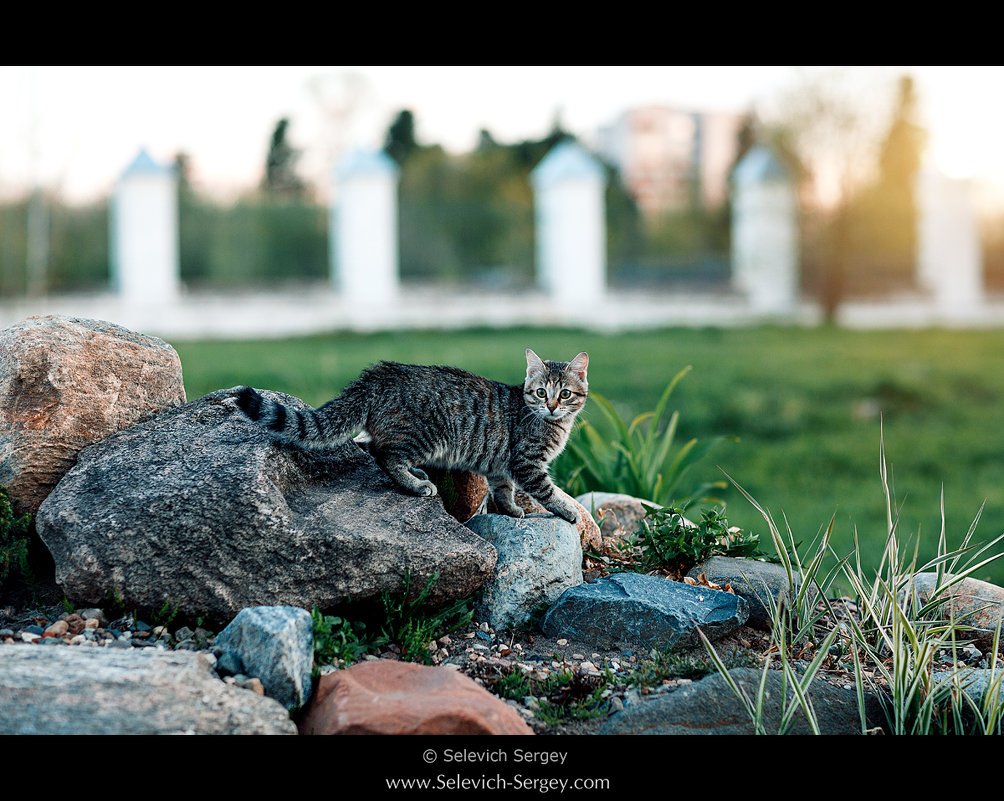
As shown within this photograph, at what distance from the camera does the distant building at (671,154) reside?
22469 mm

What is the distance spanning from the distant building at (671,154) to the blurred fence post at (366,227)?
6548mm

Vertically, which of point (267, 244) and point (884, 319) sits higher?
point (267, 244)

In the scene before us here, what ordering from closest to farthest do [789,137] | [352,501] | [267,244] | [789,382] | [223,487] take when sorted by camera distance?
[223,487]
[352,501]
[789,382]
[789,137]
[267,244]

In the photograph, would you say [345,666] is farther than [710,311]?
No

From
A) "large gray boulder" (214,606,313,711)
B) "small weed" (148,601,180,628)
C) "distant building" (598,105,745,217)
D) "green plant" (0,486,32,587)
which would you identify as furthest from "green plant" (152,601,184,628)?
"distant building" (598,105,745,217)

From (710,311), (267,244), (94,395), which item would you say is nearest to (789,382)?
(710,311)

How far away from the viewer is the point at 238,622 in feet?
11.4

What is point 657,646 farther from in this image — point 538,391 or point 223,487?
point 223,487

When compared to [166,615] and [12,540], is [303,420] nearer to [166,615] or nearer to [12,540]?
[166,615]

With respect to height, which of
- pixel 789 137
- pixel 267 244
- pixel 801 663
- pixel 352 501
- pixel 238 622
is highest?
pixel 789 137

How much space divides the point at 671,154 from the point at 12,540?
21501mm

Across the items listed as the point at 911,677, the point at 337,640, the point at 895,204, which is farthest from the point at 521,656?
the point at 895,204

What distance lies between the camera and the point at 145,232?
1792 cm
